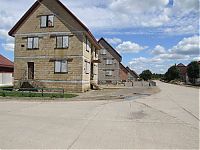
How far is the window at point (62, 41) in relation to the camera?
2889 cm

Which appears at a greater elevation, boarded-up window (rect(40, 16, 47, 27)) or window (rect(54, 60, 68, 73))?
boarded-up window (rect(40, 16, 47, 27))

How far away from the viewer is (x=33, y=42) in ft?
98.6

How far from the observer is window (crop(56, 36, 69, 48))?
28.9 meters

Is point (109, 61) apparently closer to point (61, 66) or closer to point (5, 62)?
point (5, 62)

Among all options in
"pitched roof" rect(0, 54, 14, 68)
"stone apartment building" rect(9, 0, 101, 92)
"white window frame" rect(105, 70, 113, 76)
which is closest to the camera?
"stone apartment building" rect(9, 0, 101, 92)

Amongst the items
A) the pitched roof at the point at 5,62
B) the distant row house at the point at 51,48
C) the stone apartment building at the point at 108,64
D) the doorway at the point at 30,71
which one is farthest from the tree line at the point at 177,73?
the doorway at the point at 30,71

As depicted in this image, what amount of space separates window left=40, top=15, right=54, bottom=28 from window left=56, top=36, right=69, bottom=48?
67.1 inches

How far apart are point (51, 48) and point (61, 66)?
7.42ft

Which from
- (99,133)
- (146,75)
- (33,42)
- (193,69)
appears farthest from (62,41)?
(146,75)

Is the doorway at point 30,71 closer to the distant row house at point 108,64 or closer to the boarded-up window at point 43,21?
the boarded-up window at point 43,21

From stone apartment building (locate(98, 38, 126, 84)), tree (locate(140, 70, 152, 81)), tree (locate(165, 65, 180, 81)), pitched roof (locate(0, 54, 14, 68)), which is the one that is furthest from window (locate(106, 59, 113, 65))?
tree (locate(140, 70, 152, 81))

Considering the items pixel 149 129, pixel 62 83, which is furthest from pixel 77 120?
pixel 62 83

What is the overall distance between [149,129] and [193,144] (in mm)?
2154

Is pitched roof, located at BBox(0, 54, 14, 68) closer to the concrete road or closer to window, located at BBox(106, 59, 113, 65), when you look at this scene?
window, located at BBox(106, 59, 113, 65)
